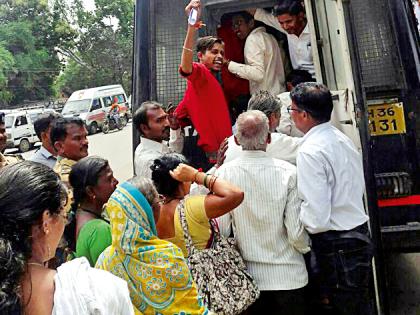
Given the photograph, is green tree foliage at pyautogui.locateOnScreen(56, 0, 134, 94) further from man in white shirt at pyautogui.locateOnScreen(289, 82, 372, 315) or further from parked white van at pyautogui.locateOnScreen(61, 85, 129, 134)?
man in white shirt at pyautogui.locateOnScreen(289, 82, 372, 315)

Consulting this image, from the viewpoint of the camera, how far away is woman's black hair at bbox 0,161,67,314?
1.20m

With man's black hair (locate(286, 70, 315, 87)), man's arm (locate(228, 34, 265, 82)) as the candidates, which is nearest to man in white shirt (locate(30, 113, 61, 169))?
man's arm (locate(228, 34, 265, 82))

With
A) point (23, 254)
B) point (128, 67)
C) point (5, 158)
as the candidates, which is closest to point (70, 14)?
point (128, 67)

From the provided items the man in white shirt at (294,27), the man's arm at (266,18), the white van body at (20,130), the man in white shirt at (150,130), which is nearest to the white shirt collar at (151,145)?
the man in white shirt at (150,130)

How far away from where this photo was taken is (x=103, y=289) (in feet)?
4.27

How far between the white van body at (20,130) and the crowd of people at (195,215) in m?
18.7

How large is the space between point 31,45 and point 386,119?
34.6 metres

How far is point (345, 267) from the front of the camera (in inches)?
93.0

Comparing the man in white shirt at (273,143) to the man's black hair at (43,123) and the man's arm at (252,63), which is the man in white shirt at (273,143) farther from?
the man's black hair at (43,123)

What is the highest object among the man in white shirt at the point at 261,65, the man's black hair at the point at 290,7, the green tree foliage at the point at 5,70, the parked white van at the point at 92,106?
the green tree foliage at the point at 5,70

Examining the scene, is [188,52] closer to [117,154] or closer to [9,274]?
[9,274]

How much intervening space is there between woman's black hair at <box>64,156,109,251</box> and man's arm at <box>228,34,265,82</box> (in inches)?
60.2

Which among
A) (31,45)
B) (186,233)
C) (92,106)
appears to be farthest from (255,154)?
(31,45)

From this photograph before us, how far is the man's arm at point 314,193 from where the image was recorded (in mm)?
2297
